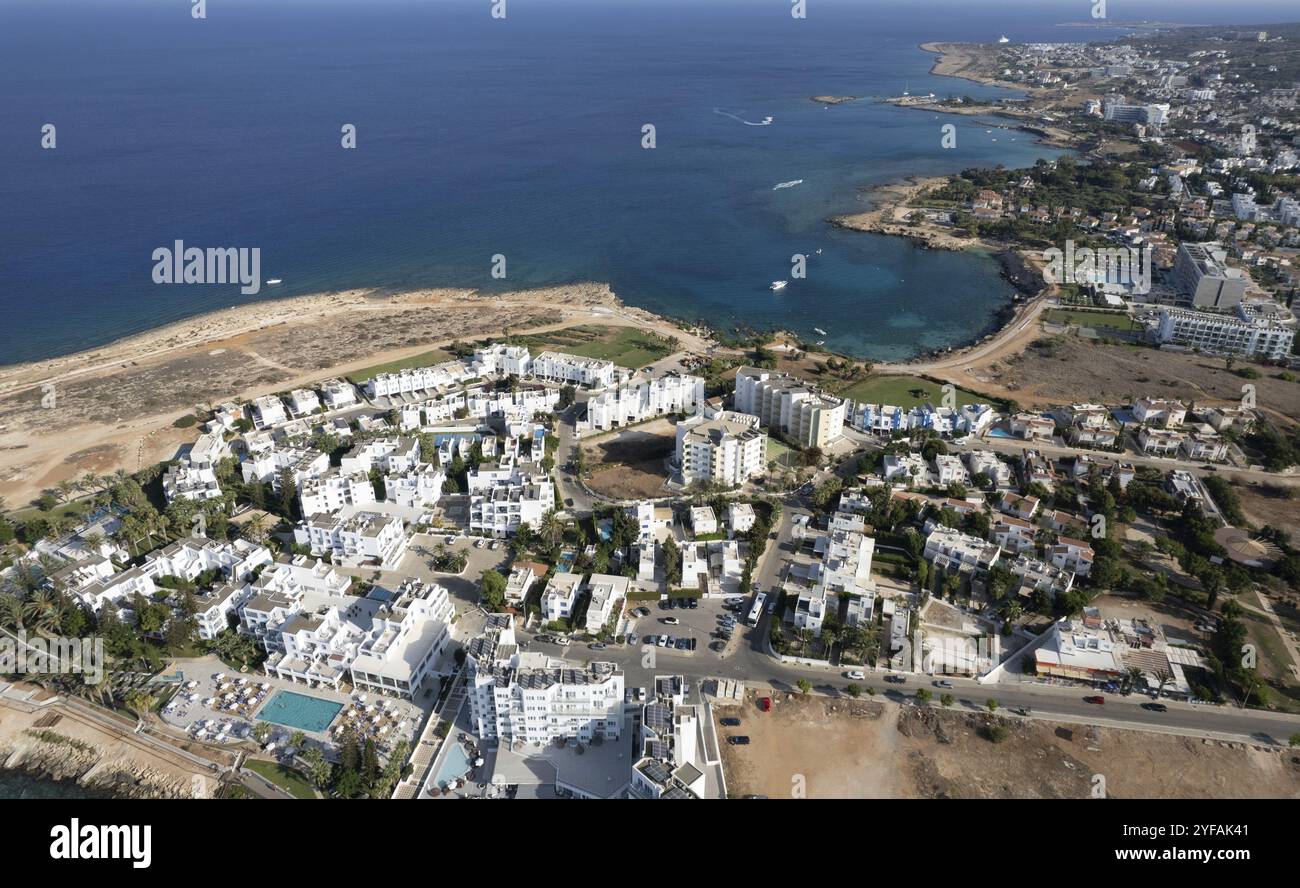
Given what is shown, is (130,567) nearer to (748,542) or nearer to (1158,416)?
(748,542)

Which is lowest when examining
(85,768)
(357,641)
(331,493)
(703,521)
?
(85,768)

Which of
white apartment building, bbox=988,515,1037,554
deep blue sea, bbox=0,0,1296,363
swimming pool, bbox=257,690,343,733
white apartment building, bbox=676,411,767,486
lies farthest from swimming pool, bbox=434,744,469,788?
deep blue sea, bbox=0,0,1296,363

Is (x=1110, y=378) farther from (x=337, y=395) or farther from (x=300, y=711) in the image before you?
(x=300, y=711)

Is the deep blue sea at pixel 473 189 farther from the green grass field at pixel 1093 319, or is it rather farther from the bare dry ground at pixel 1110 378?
the bare dry ground at pixel 1110 378

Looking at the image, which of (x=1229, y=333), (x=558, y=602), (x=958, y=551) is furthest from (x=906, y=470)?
(x=1229, y=333)

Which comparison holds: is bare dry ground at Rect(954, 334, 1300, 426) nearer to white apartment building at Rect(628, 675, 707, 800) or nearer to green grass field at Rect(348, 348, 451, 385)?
white apartment building at Rect(628, 675, 707, 800)

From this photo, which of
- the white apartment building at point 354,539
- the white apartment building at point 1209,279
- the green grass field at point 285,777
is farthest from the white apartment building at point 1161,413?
the green grass field at point 285,777

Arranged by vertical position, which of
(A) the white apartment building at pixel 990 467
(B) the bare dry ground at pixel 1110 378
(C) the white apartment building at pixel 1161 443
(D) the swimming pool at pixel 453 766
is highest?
(B) the bare dry ground at pixel 1110 378
